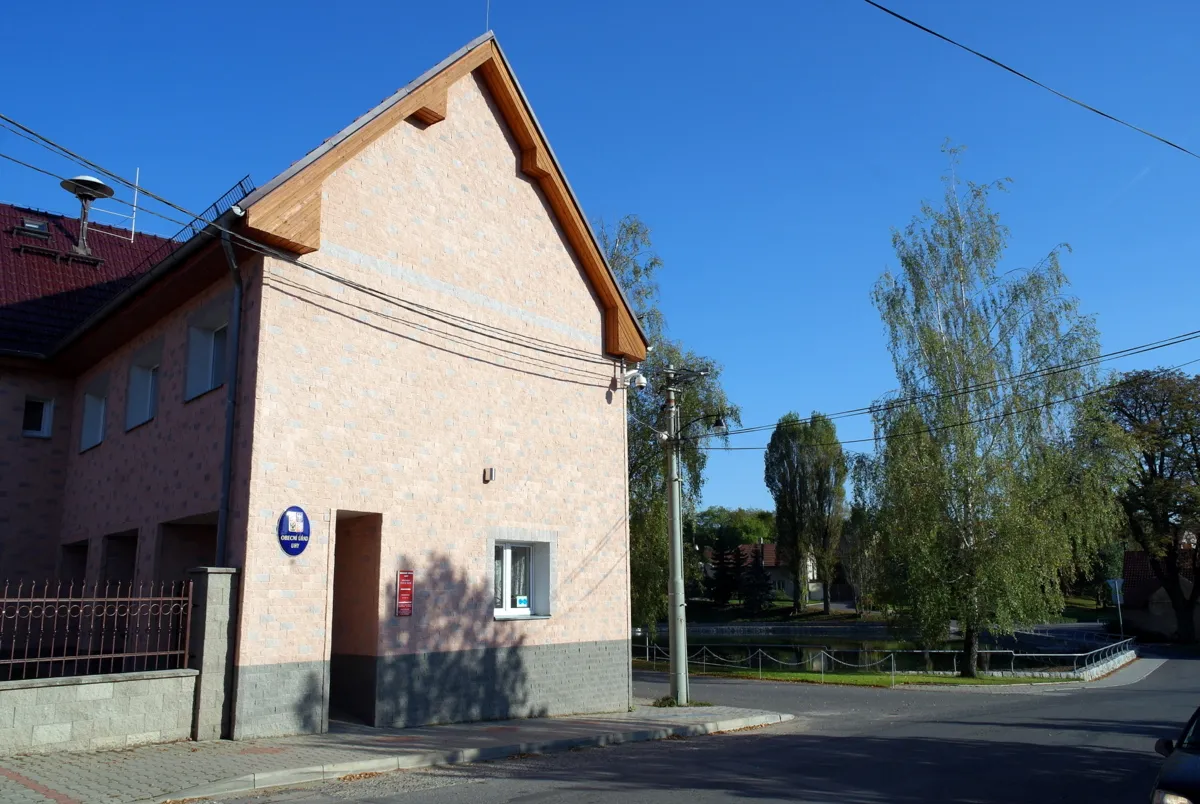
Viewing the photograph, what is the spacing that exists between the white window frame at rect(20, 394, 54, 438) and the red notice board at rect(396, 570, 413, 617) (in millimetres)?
10405

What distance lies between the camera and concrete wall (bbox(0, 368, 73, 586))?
1800cm

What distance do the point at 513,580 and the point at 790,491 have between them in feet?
153

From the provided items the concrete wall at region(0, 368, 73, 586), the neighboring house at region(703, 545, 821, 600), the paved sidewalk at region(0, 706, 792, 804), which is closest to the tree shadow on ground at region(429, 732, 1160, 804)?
the paved sidewalk at region(0, 706, 792, 804)

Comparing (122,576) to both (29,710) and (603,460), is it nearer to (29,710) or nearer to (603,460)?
(29,710)

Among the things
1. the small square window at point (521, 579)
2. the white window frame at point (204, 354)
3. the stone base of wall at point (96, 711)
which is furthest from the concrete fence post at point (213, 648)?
the small square window at point (521, 579)

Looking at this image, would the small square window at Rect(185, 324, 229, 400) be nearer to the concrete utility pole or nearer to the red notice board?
the red notice board

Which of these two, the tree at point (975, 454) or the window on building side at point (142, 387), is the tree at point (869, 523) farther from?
the window on building side at point (142, 387)

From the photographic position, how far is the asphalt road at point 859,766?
28.8ft

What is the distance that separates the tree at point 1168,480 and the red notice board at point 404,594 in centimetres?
4164

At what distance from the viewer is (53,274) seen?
21.3m

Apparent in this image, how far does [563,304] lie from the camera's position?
1745cm

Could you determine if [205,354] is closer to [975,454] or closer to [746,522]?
[975,454]

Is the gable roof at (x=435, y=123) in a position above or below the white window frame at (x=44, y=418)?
above

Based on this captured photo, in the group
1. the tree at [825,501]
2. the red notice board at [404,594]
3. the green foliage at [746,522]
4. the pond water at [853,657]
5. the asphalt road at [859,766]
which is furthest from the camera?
the green foliage at [746,522]
